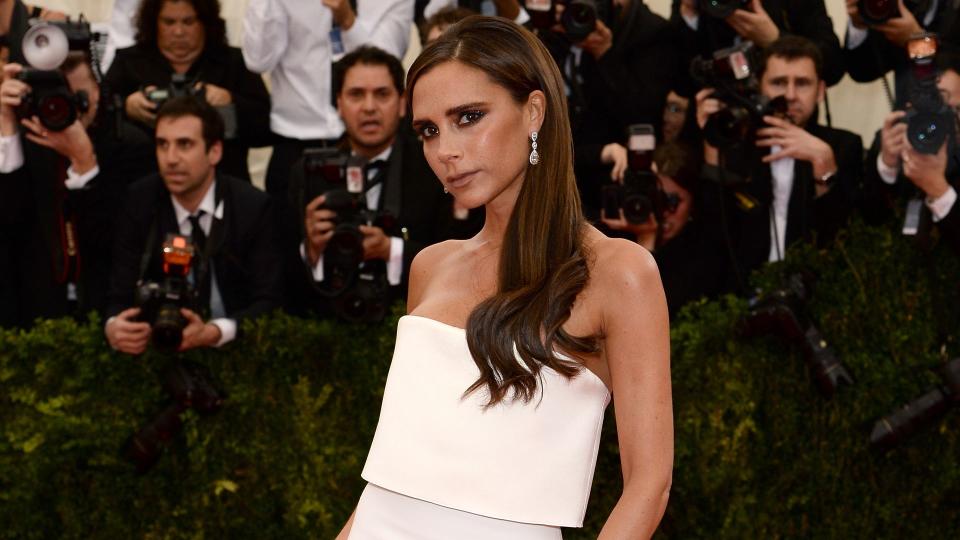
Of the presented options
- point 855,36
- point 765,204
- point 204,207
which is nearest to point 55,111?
point 204,207

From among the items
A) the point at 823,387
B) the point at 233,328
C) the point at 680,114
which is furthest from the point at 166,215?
the point at 823,387

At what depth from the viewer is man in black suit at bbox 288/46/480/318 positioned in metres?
5.47

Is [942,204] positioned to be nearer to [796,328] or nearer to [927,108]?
[927,108]

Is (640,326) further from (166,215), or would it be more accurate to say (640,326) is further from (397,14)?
(397,14)

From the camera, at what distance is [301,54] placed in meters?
6.84

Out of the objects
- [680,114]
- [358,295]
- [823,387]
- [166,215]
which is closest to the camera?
[823,387]

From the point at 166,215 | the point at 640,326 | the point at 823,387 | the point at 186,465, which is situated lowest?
the point at 186,465

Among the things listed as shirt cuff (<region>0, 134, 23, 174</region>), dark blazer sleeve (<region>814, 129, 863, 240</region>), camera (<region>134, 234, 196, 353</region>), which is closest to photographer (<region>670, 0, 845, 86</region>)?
dark blazer sleeve (<region>814, 129, 863, 240</region>)

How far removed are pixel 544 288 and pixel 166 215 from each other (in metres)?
3.75

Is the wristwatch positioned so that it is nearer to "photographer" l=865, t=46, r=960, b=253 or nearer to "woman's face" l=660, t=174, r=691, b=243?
"photographer" l=865, t=46, r=960, b=253

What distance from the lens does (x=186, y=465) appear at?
5469mm

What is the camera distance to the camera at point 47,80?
Result: 5.67 m

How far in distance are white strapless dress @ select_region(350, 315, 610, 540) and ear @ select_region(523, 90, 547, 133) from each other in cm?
41

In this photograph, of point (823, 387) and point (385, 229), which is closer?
point (823, 387)
